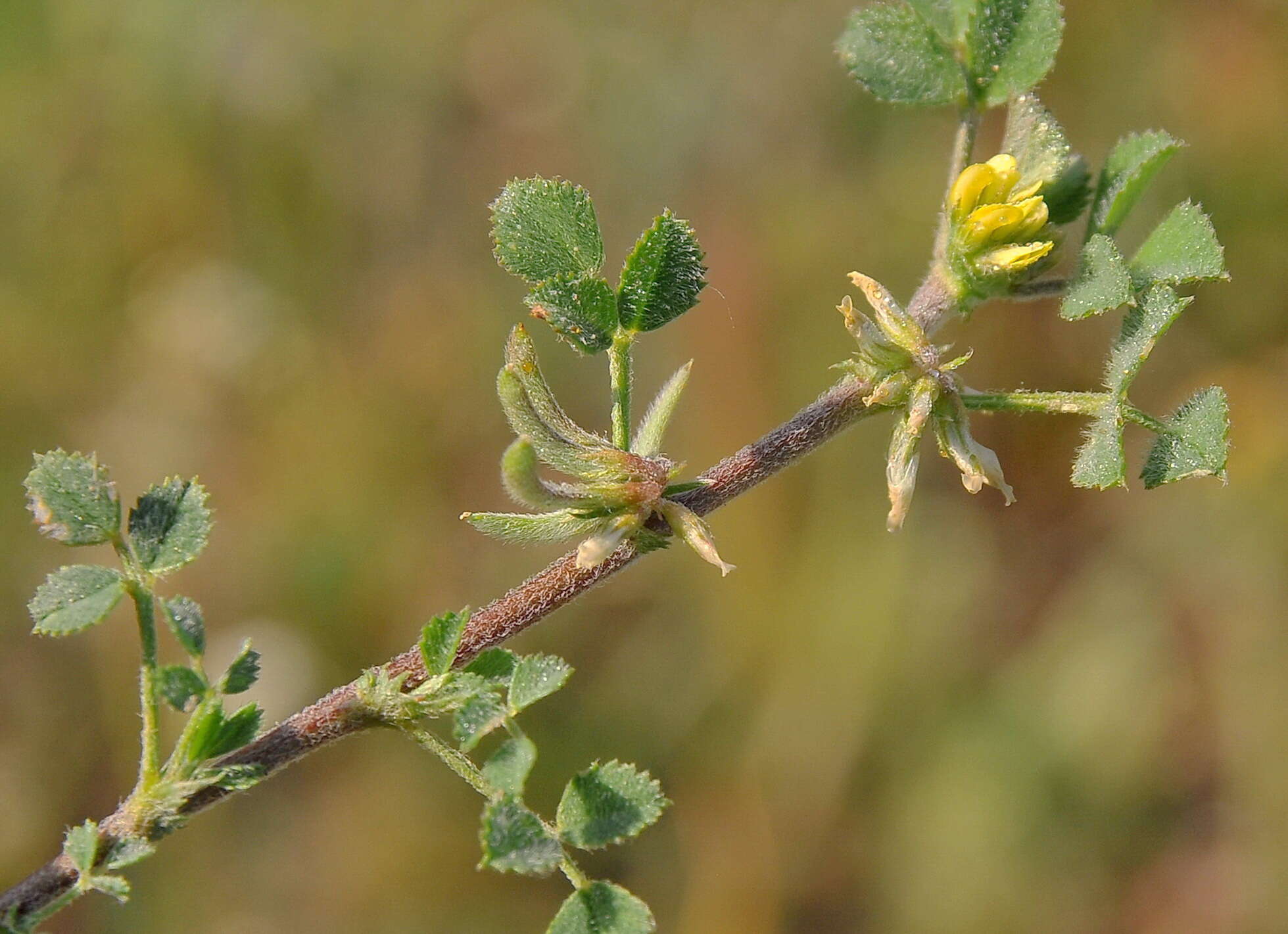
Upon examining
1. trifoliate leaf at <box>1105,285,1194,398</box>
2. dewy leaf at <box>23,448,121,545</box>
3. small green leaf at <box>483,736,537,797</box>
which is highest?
dewy leaf at <box>23,448,121,545</box>

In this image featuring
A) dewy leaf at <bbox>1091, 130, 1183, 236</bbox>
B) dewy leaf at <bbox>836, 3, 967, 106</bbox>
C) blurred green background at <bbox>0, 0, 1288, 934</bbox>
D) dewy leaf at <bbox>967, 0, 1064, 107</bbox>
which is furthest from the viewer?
blurred green background at <bbox>0, 0, 1288, 934</bbox>

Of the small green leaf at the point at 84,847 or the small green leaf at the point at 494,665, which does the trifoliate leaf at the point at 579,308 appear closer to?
the small green leaf at the point at 494,665

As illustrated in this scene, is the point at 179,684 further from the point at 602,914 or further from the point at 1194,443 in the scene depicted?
the point at 1194,443

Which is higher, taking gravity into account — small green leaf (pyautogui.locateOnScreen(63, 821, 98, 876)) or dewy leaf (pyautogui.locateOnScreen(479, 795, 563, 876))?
small green leaf (pyautogui.locateOnScreen(63, 821, 98, 876))

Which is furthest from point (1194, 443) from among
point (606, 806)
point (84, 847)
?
point (84, 847)

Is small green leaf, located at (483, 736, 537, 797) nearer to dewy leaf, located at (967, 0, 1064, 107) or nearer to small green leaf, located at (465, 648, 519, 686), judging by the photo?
small green leaf, located at (465, 648, 519, 686)

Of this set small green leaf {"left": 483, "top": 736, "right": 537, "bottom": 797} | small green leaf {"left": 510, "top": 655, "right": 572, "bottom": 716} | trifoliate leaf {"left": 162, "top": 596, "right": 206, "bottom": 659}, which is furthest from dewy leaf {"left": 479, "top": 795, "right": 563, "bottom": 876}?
trifoliate leaf {"left": 162, "top": 596, "right": 206, "bottom": 659}
